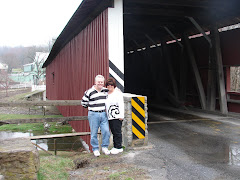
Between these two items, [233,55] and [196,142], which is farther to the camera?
[233,55]

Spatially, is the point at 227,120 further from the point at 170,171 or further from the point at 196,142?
the point at 170,171

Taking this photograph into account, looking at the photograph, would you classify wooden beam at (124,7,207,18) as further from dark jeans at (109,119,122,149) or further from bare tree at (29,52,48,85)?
bare tree at (29,52,48,85)

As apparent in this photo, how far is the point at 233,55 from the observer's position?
902 cm

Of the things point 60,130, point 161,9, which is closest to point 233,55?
point 161,9

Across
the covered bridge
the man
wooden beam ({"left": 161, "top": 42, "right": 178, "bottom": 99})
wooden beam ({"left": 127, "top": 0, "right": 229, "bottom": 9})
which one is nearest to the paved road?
the man

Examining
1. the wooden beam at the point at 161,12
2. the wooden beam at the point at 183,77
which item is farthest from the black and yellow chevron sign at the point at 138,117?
the wooden beam at the point at 183,77

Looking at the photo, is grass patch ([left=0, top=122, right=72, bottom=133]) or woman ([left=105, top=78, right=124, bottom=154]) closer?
woman ([left=105, top=78, right=124, bottom=154])

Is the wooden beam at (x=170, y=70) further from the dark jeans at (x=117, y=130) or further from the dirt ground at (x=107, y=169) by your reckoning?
the dirt ground at (x=107, y=169)

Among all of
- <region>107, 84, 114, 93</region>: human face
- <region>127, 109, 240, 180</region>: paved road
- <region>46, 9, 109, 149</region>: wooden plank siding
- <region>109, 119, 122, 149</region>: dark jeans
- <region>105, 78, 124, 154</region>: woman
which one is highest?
<region>46, 9, 109, 149</region>: wooden plank siding

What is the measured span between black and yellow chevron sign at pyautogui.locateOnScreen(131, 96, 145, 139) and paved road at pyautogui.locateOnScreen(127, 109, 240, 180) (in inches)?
13.7

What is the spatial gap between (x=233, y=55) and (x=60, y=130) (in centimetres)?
807

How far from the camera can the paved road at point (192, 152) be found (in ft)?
11.7

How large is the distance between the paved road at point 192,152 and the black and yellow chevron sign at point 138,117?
35 centimetres

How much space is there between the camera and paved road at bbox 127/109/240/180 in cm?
356
